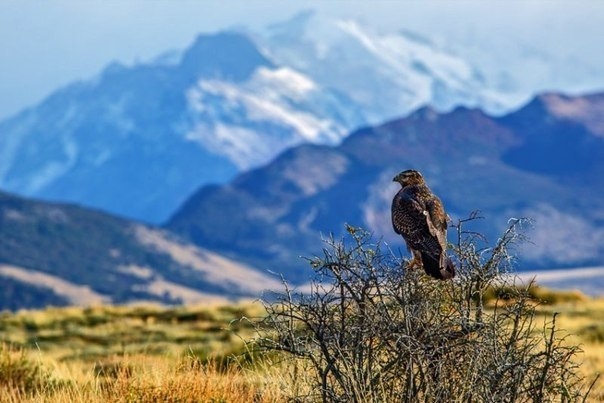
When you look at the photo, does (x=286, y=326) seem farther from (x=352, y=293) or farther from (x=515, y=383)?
(x=515, y=383)

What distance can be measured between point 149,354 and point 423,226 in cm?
942

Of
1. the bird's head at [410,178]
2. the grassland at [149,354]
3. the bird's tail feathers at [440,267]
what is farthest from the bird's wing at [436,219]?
the grassland at [149,354]

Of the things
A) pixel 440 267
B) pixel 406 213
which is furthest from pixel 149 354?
pixel 440 267

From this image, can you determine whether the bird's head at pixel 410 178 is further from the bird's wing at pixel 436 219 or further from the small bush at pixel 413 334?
the small bush at pixel 413 334

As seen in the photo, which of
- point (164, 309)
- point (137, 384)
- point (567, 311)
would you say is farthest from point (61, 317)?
point (137, 384)

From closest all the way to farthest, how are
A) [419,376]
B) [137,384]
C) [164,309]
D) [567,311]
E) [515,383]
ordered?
[515,383], [419,376], [137,384], [567,311], [164,309]

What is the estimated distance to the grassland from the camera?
1019 centimetres

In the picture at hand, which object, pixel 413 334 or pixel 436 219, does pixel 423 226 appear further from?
pixel 413 334

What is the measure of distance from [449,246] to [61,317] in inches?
1016

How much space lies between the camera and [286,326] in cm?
872

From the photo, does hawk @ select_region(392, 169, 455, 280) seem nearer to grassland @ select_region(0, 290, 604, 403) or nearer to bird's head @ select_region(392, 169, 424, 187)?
bird's head @ select_region(392, 169, 424, 187)

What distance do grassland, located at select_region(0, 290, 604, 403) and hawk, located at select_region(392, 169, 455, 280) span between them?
2.88ft

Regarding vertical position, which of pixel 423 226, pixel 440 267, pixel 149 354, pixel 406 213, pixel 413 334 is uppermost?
pixel 149 354

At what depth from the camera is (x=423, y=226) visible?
917cm
